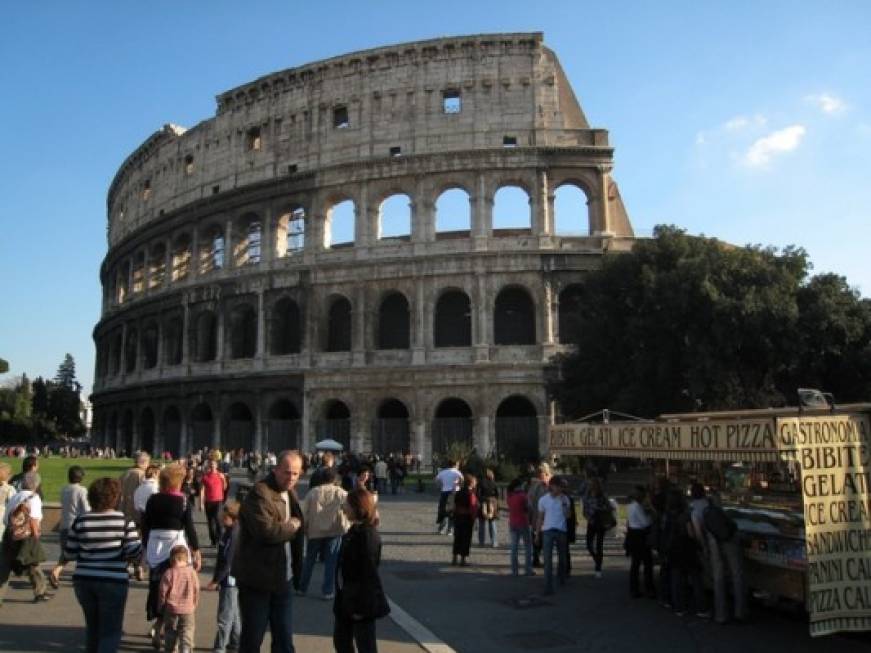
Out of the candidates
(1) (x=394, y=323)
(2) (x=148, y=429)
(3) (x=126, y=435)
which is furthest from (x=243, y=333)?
(3) (x=126, y=435)

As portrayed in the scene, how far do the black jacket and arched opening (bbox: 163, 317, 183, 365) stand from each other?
3424 cm

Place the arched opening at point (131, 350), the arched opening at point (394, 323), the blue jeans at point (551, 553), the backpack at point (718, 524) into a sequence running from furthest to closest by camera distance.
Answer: the arched opening at point (131, 350)
the arched opening at point (394, 323)
the blue jeans at point (551, 553)
the backpack at point (718, 524)

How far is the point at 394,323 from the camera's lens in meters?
31.7

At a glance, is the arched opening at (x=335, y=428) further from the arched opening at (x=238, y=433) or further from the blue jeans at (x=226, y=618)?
Result: the blue jeans at (x=226, y=618)

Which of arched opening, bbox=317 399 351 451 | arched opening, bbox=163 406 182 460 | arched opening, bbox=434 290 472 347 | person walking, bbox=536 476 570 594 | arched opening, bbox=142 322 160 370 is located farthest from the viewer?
arched opening, bbox=142 322 160 370

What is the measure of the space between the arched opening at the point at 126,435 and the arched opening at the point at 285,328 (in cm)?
1220

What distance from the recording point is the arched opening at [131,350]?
133ft

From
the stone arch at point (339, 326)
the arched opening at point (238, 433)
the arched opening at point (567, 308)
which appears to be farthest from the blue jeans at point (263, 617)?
the arched opening at point (238, 433)

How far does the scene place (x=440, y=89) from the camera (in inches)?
1241

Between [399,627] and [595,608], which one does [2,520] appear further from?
[595,608]

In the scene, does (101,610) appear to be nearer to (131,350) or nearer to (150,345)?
(150,345)

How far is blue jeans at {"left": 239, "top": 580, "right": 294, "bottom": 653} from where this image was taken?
471 centimetres

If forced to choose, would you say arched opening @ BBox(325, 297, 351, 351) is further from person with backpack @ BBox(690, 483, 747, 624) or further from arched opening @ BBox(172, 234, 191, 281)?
person with backpack @ BBox(690, 483, 747, 624)

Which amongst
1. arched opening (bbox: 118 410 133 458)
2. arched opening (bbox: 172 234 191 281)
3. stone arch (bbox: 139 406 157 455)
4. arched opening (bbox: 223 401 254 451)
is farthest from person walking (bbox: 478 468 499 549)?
arched opening (bbox: 118 410 133 458)
